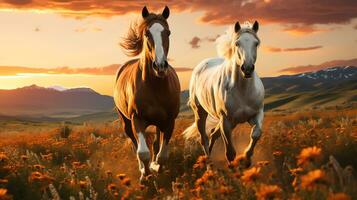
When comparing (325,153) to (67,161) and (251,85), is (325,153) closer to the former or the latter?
(251,85)

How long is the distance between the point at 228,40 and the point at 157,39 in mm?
1726

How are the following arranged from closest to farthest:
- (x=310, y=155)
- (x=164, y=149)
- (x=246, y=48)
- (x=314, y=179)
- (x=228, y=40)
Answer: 1. (x=314, y=179)
2. (x=310, y=155)
3. (x=246, y=48)
4. (x=228, y=40)
5. (x=164, y=149)

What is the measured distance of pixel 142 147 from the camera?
28.0 ft

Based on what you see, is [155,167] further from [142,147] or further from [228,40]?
[228,40]

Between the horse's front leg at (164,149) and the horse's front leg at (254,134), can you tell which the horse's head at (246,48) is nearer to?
the horse's front leg at (254,134)

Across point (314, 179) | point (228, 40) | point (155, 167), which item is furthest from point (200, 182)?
point (228, 40)

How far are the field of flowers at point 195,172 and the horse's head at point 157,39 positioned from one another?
1.73 metres

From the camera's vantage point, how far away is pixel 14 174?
7.74 meters

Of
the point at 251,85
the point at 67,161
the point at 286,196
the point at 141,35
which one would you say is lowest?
the point at 67,161

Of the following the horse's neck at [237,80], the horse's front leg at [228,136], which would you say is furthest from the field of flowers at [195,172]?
the horse's neck at [237,80]

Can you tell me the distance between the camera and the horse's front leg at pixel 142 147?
8473mm

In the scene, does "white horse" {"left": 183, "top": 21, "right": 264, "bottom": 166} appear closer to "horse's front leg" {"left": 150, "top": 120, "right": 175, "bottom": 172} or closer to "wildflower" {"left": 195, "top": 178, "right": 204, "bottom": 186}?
"horse's front leg" {"left": 150, "top": 120, "right": 175, "bottom": 172}

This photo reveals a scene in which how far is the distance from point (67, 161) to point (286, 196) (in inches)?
343

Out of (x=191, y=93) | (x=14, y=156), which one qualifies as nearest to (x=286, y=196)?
(x=14, y=156)
